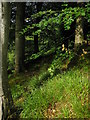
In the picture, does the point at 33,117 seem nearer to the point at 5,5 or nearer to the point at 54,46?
the point at 54,46

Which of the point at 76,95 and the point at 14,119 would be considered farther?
the point at 14,119

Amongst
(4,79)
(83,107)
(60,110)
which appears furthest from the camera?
(4,79)

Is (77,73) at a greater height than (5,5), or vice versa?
(5,5)

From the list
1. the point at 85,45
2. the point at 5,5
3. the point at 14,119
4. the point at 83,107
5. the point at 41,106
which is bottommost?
the point at 14,119

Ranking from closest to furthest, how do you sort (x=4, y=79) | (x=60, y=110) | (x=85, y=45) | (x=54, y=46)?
1. (x=60, y=110)
2. (x=4, y=79)
3. (x=54, y=46)
4. (x=85, y=45)

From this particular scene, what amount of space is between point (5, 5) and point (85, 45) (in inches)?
150

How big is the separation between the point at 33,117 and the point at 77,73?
1.79 m

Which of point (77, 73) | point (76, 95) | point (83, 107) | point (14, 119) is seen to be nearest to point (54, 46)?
point (77, 73)

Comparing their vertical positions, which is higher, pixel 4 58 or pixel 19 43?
pixel 19 43

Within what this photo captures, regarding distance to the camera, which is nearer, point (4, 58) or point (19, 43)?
point (4, 58)

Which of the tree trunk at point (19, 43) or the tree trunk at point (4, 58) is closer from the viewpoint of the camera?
the tree trunk at point (4, 58)

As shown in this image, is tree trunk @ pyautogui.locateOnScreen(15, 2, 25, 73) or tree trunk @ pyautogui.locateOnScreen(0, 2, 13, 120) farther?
tree trunk @ pyautogui.locateOnScreen(15, 2, 25, 73)

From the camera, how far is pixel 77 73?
4.47m

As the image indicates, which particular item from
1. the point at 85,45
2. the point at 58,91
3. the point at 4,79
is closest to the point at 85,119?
the point at 58,91
